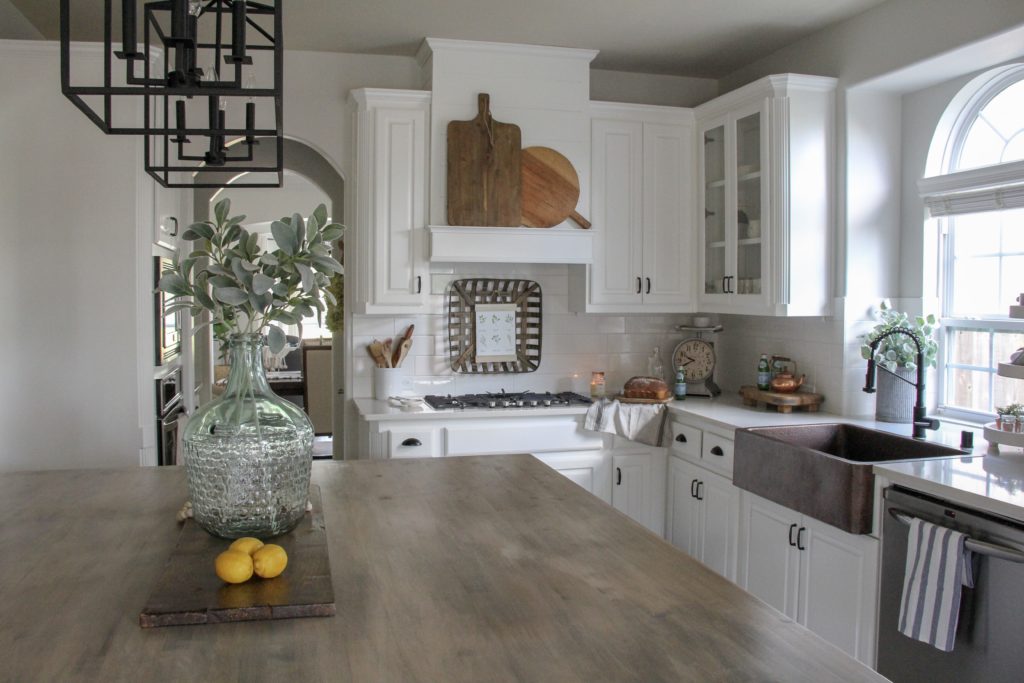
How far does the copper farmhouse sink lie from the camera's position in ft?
9.39

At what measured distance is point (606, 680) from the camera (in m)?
1.13

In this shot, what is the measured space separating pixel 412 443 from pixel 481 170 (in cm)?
136

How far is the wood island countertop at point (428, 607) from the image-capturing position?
1177 mm

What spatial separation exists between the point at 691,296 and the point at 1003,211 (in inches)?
60.9

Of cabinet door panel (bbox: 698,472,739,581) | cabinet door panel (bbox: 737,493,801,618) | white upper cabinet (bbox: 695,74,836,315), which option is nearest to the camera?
cabinet door panel (bbox: 737,493,801,618)

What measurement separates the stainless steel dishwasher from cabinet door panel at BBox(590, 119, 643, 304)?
204 centimetres

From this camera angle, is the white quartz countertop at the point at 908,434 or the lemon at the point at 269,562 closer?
the lemon at the point at 269,562

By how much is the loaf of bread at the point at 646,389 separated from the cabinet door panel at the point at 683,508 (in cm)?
32

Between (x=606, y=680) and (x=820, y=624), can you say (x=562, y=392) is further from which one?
(x=606, y=680)

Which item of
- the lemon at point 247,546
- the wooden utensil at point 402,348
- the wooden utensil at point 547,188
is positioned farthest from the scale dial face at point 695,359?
the lemon at point 247,546

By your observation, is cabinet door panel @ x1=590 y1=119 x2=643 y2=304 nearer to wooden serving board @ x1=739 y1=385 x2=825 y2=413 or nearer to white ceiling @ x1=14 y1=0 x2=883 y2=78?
white ceiling @ x1=14 y1=0 x2=883 y2=78

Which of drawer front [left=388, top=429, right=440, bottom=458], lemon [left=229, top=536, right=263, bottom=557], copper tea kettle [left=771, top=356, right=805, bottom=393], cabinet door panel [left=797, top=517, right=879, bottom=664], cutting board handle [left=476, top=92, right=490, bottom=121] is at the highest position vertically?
cutting board handle [left=476, top=92, right=490, bottom=121]

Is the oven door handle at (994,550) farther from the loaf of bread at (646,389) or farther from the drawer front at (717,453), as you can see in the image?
the loaf of bread at (646,389)

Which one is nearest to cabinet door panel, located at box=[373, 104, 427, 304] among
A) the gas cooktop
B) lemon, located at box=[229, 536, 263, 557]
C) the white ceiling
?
the white ceiling
